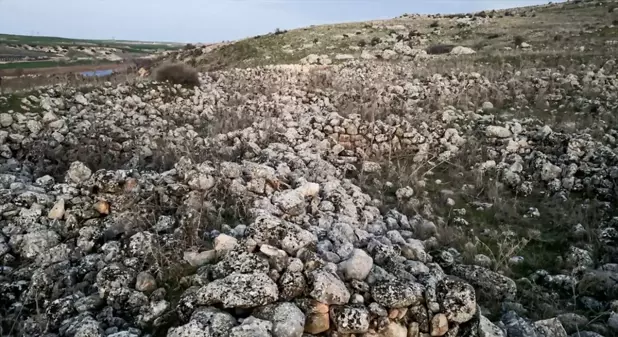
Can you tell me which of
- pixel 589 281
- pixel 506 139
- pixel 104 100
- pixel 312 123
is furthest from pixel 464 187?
pixel 104 100

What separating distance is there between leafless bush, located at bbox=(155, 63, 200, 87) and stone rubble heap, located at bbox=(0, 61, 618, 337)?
12.7 ft

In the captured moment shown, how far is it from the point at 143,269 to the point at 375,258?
6.11 ft

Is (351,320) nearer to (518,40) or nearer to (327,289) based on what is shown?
(327,289)

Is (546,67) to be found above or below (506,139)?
above

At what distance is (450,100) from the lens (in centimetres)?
940

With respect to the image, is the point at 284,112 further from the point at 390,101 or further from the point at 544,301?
the point at 544,301

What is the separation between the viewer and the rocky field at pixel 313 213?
3.16 metres

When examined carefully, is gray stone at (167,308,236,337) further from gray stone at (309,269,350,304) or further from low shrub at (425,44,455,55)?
low shrub at (425,44,455,55)

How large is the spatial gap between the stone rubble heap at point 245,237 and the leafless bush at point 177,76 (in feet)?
12.7

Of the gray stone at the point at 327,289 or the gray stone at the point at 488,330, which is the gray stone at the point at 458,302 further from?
the gray stone at the point at 327,289

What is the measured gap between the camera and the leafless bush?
1113cm

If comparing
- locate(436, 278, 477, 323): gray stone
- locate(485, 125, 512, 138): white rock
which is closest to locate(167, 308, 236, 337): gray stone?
locate(436, 278, 477, 323): gray stone

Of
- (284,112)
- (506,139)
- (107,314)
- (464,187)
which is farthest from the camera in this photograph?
(284,112)

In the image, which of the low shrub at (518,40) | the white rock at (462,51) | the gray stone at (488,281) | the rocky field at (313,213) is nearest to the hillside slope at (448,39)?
the low shrub at (518,40)
